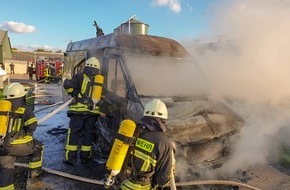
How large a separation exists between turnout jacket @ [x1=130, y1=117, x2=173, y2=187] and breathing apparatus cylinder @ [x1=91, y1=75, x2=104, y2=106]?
2458 millimetres

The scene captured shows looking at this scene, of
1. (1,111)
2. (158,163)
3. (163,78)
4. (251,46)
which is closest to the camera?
(158,163)

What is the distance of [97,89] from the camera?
5.38m

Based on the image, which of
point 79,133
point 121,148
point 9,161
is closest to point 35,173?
point 9,161

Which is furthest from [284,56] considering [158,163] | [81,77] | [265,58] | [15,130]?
[15,130]

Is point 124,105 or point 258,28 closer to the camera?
point 124,105

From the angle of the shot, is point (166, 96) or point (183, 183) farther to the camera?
point (166, 96)

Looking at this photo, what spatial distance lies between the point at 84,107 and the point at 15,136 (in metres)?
1.54

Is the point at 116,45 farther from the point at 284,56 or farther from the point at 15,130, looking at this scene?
the point at 284,56

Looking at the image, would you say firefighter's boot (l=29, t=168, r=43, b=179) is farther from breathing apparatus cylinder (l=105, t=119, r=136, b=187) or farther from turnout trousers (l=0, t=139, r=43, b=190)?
breathing apparatus cylinder (l=105, t=119, r=136, b=187)

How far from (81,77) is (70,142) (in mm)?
1218

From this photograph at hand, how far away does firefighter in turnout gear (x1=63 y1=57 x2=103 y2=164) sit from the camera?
5430mm

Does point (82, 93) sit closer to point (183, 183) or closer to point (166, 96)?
point (166, 96)

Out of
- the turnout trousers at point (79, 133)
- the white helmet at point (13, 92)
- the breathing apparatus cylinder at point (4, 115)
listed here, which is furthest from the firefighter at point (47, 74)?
the breathing apparatus cylinder at point (4, 115)

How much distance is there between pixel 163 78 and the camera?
5.45m
